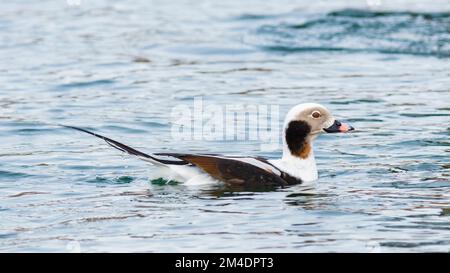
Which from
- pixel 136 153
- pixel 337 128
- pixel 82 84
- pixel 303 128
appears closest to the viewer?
pixel 136 153

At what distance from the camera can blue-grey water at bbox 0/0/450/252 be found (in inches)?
387

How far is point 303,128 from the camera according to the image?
11.8 m

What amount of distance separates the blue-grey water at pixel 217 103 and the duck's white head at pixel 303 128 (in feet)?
1.20

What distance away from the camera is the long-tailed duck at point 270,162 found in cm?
1126

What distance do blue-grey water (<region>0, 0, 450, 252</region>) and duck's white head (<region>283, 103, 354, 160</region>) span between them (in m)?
0.37

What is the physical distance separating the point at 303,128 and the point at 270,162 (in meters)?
0.44

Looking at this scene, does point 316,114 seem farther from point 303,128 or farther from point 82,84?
point 82,84

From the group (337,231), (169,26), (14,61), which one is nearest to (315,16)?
(169,26)

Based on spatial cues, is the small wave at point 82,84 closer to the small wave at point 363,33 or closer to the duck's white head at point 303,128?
the small wave at point 363,33

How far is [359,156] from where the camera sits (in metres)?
13.2

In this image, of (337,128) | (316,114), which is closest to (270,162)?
(316,114)

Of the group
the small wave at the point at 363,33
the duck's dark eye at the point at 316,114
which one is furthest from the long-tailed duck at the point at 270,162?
the small wave at the point at 363,33

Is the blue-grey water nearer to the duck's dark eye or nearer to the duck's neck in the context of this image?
the duck's neck
